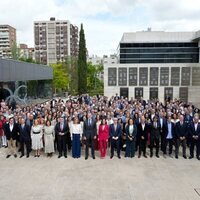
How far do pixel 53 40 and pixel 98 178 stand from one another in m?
87.8

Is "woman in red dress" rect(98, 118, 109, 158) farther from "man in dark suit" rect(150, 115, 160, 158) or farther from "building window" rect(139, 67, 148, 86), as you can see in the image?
"building window" rect(139, 67, 148, 86)

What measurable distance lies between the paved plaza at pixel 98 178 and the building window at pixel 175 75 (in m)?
23.9

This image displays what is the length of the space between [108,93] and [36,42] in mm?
65298

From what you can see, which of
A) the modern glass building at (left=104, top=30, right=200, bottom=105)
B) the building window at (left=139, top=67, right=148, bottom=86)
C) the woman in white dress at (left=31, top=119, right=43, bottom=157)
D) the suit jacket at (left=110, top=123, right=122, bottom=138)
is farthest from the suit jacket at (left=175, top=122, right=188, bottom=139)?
the building window at (left=139, top=67, right=148, bottom=86)

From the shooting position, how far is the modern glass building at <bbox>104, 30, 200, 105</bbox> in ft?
106

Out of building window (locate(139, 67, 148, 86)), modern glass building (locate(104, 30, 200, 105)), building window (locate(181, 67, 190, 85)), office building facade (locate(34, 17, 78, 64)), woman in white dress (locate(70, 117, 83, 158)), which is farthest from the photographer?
office building facade (locate(34, 17, 78, 64))

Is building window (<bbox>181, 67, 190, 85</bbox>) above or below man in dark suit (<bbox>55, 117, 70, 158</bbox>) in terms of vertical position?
above

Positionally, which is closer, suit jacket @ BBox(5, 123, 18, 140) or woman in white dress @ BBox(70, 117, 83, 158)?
woman in white dress @ BBox(70, 117, 83, 158)

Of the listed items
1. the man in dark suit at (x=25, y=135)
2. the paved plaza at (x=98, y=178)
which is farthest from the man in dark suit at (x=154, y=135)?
the man in dark suit at (x=25, y=135)

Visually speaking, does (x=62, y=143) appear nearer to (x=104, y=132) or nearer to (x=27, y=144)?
(x=27, y=144)

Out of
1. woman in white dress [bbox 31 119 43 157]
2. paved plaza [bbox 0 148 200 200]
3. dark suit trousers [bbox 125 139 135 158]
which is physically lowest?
paved plaza [bbox 0 148 200 200]

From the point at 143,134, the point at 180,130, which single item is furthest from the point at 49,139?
the point at 180,130

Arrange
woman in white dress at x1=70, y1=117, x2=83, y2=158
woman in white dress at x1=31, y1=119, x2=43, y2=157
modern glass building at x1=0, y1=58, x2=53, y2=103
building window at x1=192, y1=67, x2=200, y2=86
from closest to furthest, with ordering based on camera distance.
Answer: woman in white dress at x1=70, y1=117, x2=83, y2=158, woman in white dress at x1=31, y1=119, x2=43, y2=157, modern glass building at x1=0, y1=58, x2=53, y2=103, building window at x1=192, y1=67, x2=200, y2=86

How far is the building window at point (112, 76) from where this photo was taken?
33281 mm
